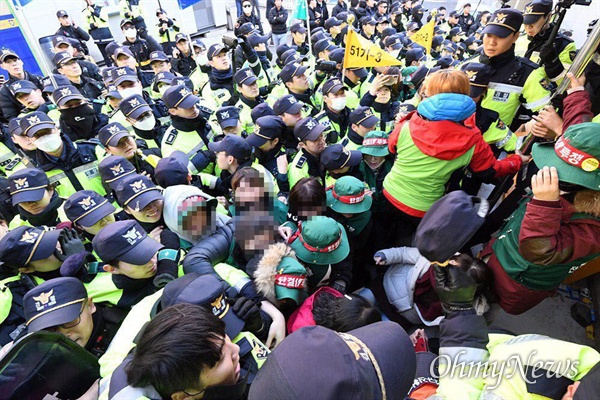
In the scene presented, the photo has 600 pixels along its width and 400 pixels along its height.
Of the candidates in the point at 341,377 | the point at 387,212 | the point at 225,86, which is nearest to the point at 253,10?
the point at 225,86

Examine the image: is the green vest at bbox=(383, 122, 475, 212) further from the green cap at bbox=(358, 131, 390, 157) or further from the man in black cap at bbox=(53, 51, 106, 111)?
the man in black cap at bbox=(53, 51, 106, 111)

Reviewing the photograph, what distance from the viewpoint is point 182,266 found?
2248mm

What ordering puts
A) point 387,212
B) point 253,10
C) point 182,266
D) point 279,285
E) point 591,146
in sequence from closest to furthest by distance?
1. point 591,146
2. point 279,285
3. point 182,266
4. point 387,212
5. point 253,10

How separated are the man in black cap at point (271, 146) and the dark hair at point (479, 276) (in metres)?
1.90

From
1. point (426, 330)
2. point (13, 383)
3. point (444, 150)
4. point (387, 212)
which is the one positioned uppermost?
point (444, 150)

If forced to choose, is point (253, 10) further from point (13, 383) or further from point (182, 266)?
point (13, 383)

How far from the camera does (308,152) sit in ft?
10.6

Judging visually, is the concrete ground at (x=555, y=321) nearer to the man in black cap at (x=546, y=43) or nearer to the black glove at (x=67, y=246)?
the man in black cap at (x=546, y=43)

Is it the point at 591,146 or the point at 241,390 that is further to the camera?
the point at 591,146

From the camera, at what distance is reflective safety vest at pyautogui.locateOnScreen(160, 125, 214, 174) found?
386 cm

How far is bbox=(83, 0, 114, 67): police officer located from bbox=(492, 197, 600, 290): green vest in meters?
10.9

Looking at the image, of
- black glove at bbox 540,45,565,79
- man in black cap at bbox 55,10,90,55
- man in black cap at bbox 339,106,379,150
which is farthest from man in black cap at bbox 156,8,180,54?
black glove at bbox 540,45,565,79

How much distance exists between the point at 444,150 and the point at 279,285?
1574mm

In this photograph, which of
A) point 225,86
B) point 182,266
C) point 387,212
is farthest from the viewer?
point 225,86
